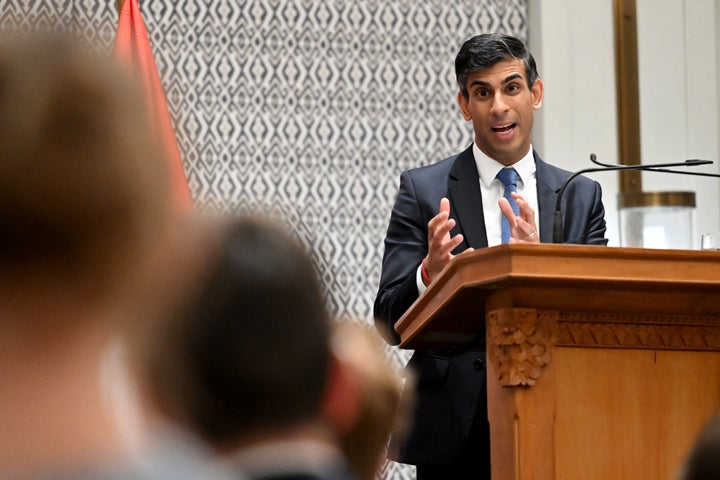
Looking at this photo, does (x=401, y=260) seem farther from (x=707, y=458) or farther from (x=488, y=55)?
(x=707, y=458)

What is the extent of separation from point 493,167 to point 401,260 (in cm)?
42

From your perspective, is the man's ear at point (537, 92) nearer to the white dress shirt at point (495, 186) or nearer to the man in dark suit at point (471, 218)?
the man in dark suit at point (471, 218)

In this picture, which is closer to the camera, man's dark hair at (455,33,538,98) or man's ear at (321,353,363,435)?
man's ear at (321,353,363,435)

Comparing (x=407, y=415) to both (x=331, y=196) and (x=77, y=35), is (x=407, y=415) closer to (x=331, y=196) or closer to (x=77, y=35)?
(x=77, y=35)

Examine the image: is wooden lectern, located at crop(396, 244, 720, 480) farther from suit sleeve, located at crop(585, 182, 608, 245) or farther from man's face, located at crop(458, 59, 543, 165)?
man's face, located at crop(458, 59, 543, 165)

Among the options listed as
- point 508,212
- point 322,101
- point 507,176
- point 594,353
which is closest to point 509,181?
point 507,176

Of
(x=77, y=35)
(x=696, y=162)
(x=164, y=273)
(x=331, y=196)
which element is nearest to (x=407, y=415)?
(x=164, y=273)

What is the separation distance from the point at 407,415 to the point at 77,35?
0.44m

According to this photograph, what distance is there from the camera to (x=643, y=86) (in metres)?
6.36

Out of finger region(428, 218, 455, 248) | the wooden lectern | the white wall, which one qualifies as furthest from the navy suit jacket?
the white wall

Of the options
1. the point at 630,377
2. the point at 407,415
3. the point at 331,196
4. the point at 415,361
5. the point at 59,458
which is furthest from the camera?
the point at 331,196

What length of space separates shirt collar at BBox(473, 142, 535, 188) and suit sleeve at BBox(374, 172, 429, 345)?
21 centimetres

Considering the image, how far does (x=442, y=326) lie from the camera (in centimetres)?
274

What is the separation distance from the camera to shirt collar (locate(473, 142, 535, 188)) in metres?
3.48
